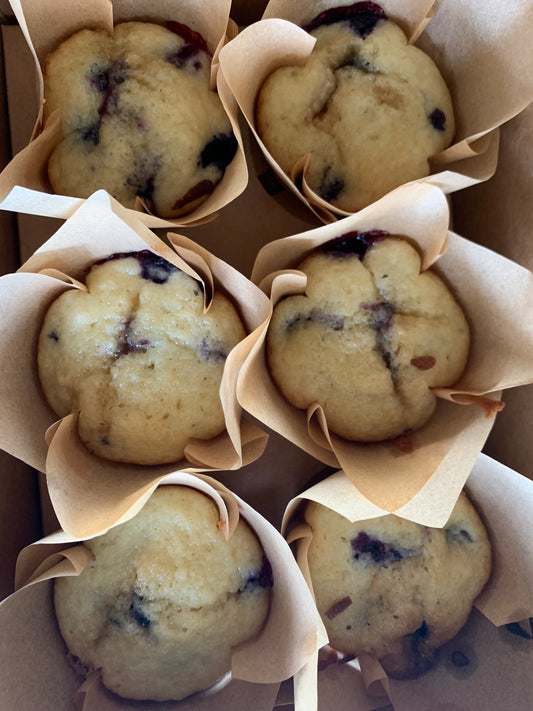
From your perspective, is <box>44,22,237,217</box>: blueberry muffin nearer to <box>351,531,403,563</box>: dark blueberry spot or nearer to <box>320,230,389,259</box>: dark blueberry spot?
<box>320,230,389,259</box>: dark blueberry spot

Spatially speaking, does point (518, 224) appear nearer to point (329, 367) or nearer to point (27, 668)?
point (329, 367)

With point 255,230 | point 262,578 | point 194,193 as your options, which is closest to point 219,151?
point 194,193

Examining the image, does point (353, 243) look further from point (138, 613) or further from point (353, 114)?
point (138, 613)

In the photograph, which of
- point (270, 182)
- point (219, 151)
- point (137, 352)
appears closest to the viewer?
point (137, 352)

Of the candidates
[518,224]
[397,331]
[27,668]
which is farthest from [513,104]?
[27,668]

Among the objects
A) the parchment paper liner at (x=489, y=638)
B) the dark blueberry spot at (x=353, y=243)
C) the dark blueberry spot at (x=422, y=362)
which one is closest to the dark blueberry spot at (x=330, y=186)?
the dark blueberry spot at (x=353, y=243)
